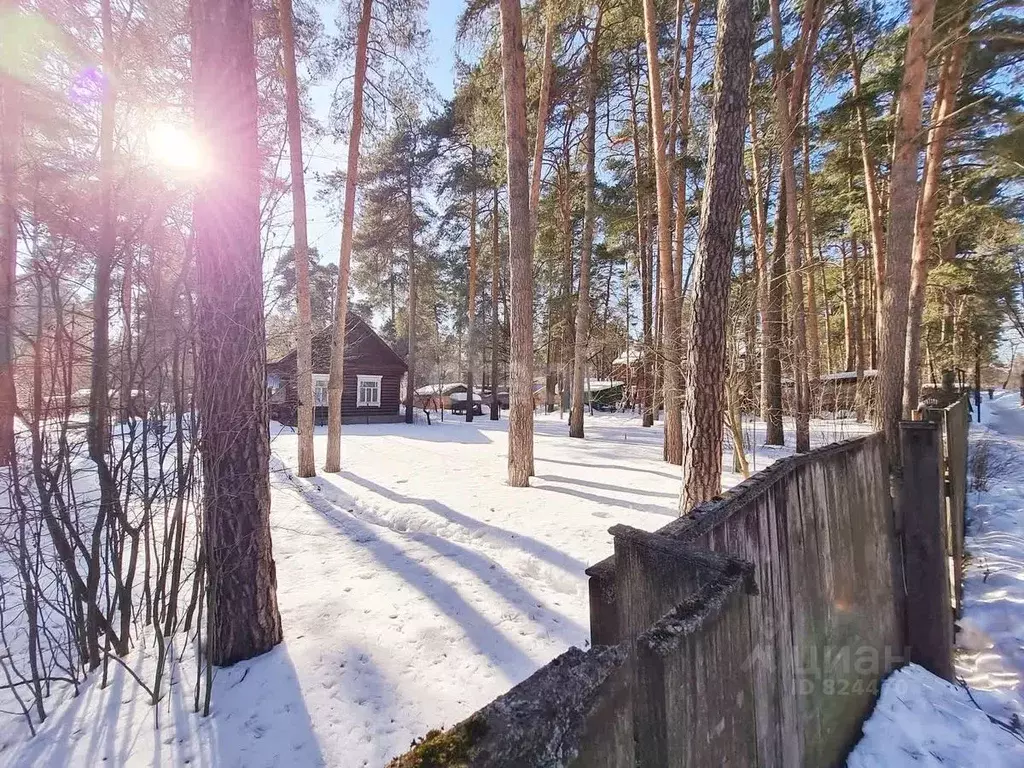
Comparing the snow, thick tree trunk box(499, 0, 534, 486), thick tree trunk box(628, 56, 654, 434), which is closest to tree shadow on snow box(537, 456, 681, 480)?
thick tree trunk box(499, 0, 534, 486)

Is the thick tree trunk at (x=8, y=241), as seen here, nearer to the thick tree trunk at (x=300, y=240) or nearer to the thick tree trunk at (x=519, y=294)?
the thick tree trunk at (x=300, y=240)

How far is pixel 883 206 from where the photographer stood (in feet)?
38.6

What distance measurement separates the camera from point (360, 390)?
58.5 ft

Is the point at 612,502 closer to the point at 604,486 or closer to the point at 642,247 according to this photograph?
the point at 604,486

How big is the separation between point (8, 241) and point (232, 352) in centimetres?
441

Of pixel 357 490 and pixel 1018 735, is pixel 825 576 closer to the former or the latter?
pixel 1018 735

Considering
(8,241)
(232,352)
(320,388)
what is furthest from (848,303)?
(8,241)

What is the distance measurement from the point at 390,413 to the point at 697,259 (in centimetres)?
1674

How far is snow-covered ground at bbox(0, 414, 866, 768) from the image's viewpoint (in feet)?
6.17

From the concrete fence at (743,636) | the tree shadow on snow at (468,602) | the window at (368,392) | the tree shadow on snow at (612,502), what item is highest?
the window at (368,392)

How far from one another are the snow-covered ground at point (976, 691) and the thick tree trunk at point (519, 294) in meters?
4.03

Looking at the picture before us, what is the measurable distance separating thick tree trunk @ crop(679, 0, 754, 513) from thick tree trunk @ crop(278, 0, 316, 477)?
515 centimetres

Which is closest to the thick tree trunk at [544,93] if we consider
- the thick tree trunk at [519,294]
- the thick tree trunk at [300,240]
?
the thick tree trunk at [519,294]

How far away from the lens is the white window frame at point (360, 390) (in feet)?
58.1
